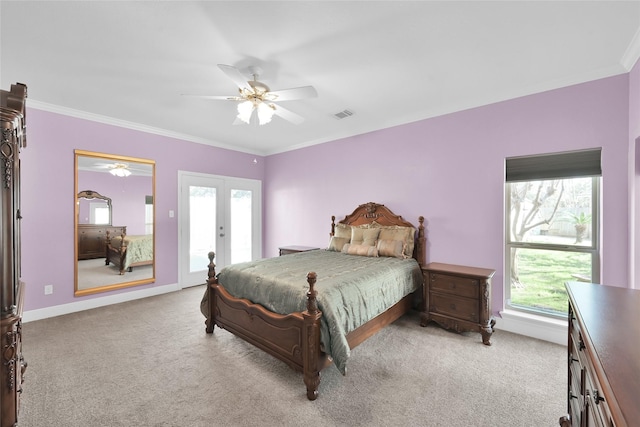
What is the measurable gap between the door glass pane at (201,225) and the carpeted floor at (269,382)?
1.98 m

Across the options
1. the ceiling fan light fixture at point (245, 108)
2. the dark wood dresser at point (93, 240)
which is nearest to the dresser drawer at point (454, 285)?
the ceiling fan light fixture at point (245, 108)

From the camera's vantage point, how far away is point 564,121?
2.80 meters

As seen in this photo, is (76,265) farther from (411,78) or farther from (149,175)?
(411,78)

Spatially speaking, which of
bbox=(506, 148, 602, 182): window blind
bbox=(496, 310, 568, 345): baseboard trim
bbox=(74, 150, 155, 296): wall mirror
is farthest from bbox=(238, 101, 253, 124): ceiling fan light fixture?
bbox=(496, 310, 568, 345): baseboard trim

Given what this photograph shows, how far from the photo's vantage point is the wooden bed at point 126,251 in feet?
13.5

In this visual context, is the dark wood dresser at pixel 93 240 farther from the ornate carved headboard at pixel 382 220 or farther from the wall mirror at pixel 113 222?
the ornate carved headboard at pixel 382 220

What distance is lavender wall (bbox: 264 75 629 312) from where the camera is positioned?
257cm

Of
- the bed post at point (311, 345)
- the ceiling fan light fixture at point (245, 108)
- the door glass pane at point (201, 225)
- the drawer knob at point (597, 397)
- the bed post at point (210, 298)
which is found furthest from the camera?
the door glass pane at point (201, 225)

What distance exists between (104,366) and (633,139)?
507 centimetres

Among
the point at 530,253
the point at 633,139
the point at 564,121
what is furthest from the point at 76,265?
the point at 633,139

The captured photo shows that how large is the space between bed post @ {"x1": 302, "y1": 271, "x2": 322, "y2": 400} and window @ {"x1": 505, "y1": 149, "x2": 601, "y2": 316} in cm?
256

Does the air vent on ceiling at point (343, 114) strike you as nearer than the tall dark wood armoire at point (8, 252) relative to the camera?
No

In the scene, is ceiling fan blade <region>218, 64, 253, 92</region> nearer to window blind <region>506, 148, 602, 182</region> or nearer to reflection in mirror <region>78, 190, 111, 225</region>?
window blind <region>506, 148, 602, 182</region>

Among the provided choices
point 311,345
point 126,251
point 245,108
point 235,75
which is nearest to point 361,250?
point 311,345
